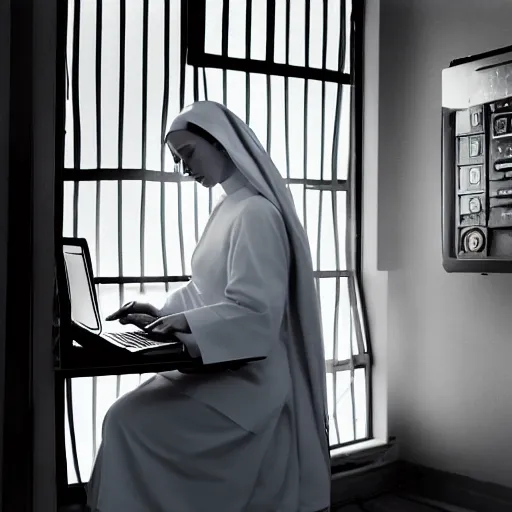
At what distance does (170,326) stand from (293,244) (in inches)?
12.6

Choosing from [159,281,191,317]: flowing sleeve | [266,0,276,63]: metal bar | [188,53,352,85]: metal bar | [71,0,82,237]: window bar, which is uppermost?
[266,0,276,63]: metal bar

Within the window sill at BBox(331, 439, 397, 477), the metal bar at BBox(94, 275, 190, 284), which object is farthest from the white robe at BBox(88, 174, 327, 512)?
the window sill at BBox(331, 439, 397, 477)

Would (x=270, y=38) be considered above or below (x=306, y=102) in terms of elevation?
above

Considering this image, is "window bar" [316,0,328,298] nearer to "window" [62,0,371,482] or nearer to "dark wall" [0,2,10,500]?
"window" [62,0,371,482]

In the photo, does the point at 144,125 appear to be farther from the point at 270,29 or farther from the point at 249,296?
the point at 249,296

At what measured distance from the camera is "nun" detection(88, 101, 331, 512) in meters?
1.21

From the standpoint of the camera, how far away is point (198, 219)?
1704 millimetres

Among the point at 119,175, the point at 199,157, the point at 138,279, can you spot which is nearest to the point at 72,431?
the point at 138,279

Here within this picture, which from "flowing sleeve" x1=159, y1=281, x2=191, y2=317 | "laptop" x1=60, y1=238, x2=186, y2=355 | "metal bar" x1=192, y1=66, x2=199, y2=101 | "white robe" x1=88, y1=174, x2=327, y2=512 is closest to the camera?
"laptop" x1=60, y1=238, x2=186, y2=355

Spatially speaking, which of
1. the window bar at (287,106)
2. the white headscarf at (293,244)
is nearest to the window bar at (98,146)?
the white headscarf at (293,244)

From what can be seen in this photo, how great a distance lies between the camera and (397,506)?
5.98ft

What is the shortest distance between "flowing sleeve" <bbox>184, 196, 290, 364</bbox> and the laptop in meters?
0.07

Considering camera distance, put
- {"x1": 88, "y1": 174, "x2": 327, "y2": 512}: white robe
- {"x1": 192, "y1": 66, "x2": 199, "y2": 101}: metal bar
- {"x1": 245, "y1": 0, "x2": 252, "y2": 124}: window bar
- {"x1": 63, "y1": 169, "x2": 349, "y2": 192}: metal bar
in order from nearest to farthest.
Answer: {"x1": 88, "y1": 174, "x2": 327, "y2": 512}: white robe
{"x1": 63, "y1": 169, "x2": 349, "y2": 192}: metal bar
{"x1": 192, "y1": 66, "x2": 199, "y2": 101}: metal bar
{"x1": 245, "y1": 0, "x2": 252, "y2": 124}: window bar

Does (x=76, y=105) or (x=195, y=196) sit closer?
(x=76, y=105)
